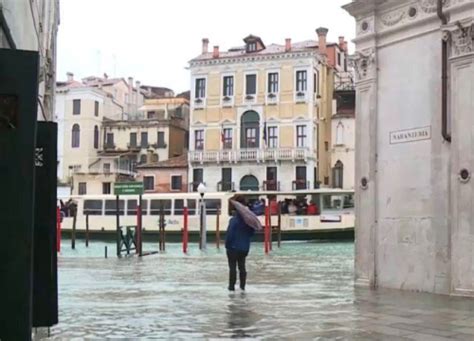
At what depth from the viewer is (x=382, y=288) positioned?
1188 centimetres

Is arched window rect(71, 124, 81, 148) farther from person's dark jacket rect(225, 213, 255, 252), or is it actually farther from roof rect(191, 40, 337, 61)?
person's dark jacket rect(225, 213, 255, 252)

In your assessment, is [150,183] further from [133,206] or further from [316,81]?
[316,81]

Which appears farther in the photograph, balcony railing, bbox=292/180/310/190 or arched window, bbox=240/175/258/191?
arched window, bbox=240/175/258/191

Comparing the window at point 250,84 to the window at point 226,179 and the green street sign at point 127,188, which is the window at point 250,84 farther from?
the green street sign at point 127,188

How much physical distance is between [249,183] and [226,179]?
70.0 inches

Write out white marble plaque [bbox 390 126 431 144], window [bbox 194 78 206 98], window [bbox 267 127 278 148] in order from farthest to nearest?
window [bbox 194 78 206 98] < window [bbox 267 127 278 148] < white marble plaque [bbox 390 126 431 144]

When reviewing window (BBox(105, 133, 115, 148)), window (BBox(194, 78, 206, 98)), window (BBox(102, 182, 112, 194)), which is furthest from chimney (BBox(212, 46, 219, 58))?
window (BBox(102, 182, 112, 194))

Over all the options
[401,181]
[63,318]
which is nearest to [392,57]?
[401,181]

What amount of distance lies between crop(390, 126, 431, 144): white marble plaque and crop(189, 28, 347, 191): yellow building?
4176 cm

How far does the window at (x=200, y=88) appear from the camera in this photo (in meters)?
58.4

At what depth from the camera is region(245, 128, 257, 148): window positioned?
56469 millimetres

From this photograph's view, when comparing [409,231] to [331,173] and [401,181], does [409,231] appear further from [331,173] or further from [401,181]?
[331,173]

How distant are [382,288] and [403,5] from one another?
435 centimetres

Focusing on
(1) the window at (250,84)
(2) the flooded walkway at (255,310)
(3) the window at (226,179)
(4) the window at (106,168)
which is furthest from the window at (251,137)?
(2) the flooded walkway at (255,310)
